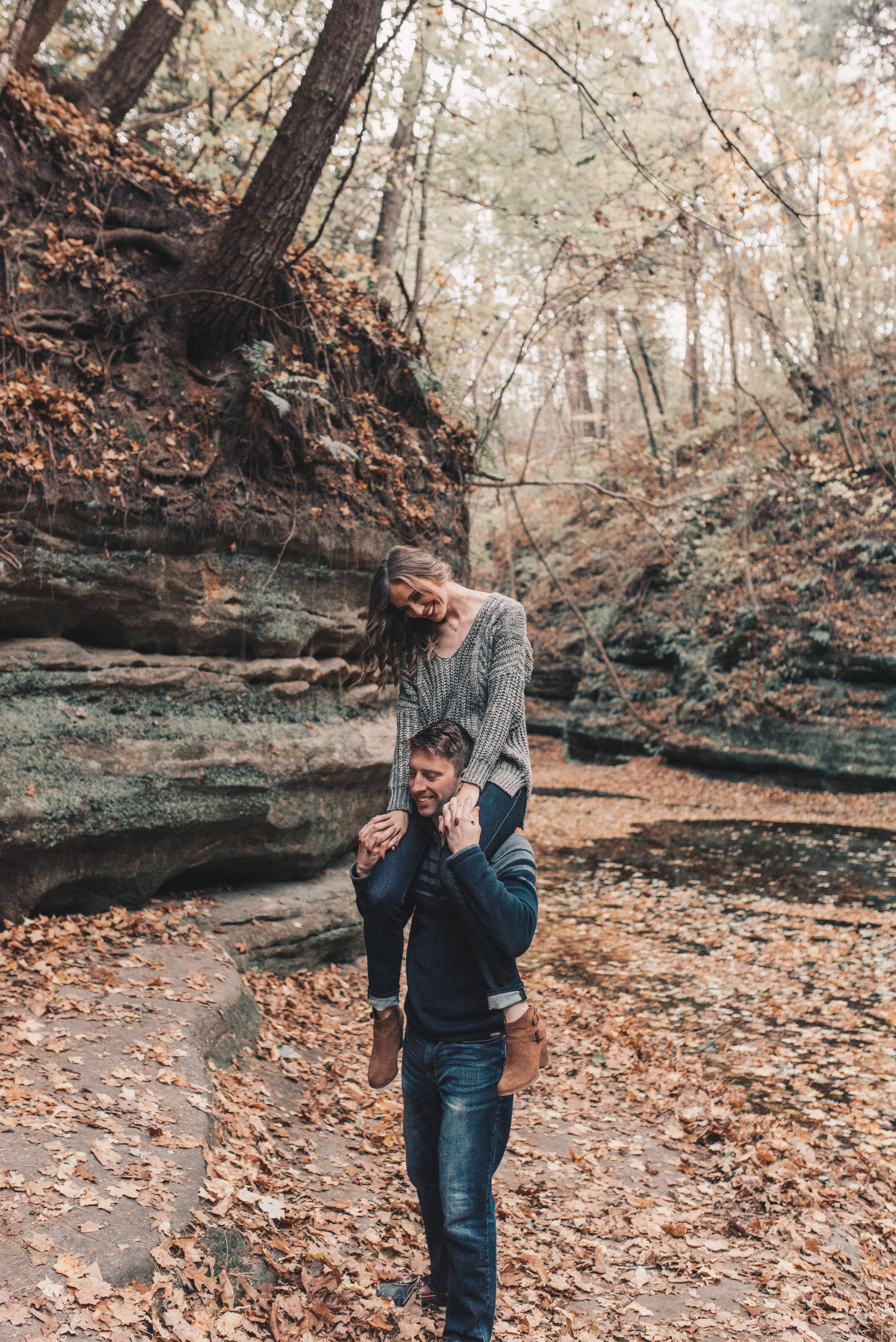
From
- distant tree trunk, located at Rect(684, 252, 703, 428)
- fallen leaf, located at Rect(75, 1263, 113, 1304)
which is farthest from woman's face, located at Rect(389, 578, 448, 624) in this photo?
distant tree trunk, located at Rect(684, 252, 703, 428)

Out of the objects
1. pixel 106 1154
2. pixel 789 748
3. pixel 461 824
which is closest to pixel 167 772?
pixel 106 1154

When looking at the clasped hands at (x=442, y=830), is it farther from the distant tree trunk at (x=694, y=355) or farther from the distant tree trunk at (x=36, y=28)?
the distant tree trunk at (x=694, y=355)

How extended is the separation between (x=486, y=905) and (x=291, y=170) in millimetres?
6545

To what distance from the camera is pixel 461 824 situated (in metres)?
2.72

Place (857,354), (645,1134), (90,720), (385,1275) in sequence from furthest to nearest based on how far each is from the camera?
(857,354), (90,720), (645,1134), (385,1275)

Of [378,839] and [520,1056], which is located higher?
[378,839]

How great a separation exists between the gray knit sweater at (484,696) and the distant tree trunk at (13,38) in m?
6.12

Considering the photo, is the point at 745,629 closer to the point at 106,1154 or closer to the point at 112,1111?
the point at 112,1111

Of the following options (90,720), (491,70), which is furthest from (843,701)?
(90,720)

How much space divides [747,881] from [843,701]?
7.64 m

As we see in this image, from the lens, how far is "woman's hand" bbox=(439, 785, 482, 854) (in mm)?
2691

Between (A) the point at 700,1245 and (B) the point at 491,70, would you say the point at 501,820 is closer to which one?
(A) the point at 700,1245

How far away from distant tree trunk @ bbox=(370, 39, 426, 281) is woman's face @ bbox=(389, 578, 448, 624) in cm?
986

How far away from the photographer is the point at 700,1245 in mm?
4098
